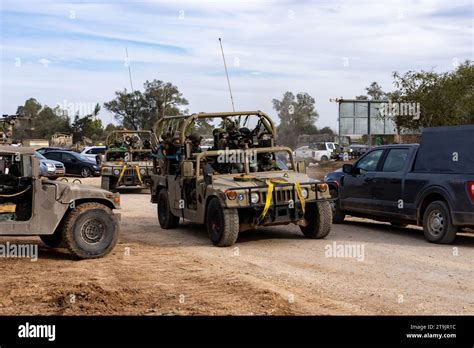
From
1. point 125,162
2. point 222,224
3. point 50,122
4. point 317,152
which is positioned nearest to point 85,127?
point 50,122

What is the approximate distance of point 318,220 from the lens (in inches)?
469

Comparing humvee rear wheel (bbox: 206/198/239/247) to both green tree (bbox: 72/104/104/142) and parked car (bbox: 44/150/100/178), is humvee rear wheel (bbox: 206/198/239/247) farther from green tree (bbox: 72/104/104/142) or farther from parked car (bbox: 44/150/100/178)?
green tree (bbox: 72/104/104/142)

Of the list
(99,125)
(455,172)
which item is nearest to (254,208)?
(455,172)

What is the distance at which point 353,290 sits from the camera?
8062mm

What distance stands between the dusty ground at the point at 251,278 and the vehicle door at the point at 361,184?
952 mm

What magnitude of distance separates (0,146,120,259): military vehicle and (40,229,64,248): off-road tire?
0.60 m

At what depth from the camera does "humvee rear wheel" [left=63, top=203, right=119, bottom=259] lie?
10.1m

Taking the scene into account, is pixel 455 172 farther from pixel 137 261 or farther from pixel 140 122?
pixel 140 122

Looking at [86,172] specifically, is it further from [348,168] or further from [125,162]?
[348,168]

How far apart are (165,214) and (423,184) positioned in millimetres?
5108

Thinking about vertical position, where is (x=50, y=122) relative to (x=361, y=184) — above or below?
above

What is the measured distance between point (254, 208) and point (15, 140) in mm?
3859

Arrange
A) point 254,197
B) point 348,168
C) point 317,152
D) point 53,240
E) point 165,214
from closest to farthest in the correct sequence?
1. point 53,240
2. point 254,197
3. point 348,168
4. point 165,214
5. point 317,152
